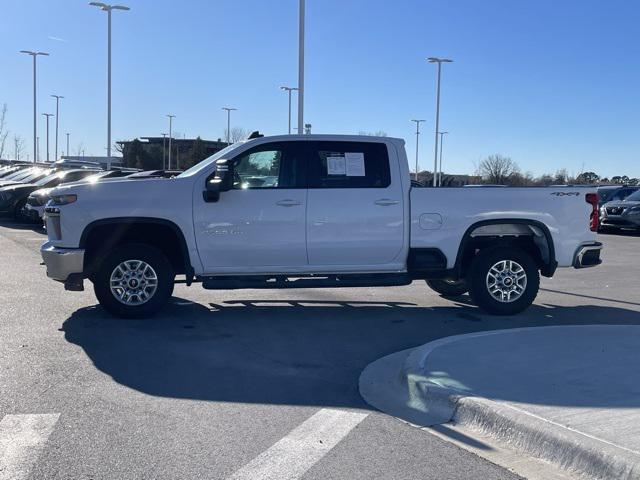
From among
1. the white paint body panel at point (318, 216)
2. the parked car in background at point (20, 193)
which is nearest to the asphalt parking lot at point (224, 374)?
the white paint body panel at point (318, 216)

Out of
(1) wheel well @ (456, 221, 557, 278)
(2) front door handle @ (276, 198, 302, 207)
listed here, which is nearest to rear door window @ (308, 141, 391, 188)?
(2) front door handle @ (276, 198, 302, 207)

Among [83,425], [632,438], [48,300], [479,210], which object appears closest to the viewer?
[632,438]

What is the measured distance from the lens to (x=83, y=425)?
16.2ft

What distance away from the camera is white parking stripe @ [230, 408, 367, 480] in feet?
13.8

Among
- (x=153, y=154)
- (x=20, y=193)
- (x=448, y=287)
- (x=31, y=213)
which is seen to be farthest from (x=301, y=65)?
(x=153, y=154)

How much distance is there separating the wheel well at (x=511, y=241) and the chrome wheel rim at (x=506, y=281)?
289mm

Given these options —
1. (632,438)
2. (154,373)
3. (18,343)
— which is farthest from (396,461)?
(18,343)

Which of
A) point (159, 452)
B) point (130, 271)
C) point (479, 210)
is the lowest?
point (159, 452)

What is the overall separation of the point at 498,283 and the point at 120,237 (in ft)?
15.7

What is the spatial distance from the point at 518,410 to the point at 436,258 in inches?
159

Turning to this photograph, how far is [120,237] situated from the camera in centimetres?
842

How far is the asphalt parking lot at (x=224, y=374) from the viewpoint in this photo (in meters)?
4.39

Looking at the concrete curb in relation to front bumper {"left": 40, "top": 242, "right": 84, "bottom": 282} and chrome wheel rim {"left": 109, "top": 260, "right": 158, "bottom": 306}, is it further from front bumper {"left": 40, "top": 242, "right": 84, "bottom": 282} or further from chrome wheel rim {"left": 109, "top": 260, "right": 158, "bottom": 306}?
front bumper {"left": 40, "top": 242, "right": 84, "bottom": 282}

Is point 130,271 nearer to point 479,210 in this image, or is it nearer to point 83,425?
point 83,425
